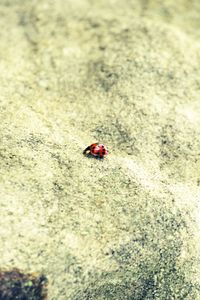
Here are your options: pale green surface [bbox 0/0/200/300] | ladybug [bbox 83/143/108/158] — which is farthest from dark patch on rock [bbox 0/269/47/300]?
ladybug [bbox 83/143/108/158]

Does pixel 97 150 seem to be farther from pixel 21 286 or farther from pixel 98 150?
pixel 21 286

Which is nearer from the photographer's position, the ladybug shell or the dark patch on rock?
the dark patch on rock

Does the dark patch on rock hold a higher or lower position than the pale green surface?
lower

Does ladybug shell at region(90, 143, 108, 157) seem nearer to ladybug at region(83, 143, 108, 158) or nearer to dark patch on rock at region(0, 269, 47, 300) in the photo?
ladybug at region(83, 143, 108, 158)

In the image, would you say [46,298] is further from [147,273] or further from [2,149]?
[2,149]

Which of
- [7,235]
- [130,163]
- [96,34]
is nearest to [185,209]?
[130,163]

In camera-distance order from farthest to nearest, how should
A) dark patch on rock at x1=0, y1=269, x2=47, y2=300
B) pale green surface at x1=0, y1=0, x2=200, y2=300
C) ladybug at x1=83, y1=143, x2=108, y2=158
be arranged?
ladybug at x1=83, y1=143, x2=108, y2=158, pale green surface at x1=0, y1=0, x2=200, y2=300, dark patch on rock at x1=0, y1=269, x2=47, y2=300
